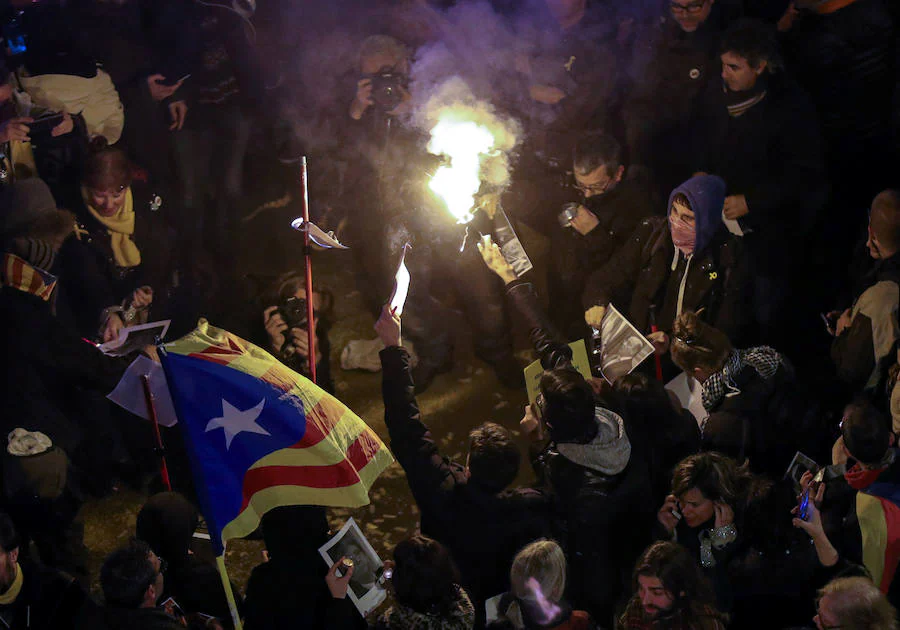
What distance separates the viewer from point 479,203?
666 cm

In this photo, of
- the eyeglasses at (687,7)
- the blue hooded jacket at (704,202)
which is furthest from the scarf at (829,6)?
the blue hooded jacket at (704,202)

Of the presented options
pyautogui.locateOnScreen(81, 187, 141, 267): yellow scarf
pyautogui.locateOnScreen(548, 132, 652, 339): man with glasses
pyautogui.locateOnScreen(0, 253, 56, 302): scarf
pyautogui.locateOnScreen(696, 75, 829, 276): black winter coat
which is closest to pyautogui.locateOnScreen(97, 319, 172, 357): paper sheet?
pyautogui.locateOnScreen(0, 253, 56, 302): scarf

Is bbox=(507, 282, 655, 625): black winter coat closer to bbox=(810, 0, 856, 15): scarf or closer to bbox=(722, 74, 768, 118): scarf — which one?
bbox=(722, 74, 768, 118): scarf

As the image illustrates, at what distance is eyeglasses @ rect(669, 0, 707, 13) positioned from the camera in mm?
6164

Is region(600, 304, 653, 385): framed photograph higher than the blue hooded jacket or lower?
lower

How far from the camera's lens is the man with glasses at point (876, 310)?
19.5 feet

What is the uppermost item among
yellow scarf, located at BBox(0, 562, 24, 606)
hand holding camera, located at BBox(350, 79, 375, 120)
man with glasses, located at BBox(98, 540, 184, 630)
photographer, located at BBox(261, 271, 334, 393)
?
hand holding camera, located at BBox(350, 79, 375, 120)

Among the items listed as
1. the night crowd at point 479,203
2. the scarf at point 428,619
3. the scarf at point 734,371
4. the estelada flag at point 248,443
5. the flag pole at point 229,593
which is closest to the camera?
the scarf at point 428,619

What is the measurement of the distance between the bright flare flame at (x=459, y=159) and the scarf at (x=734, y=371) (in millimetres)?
2215

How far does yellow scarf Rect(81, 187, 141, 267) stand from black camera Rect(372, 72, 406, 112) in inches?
74.8

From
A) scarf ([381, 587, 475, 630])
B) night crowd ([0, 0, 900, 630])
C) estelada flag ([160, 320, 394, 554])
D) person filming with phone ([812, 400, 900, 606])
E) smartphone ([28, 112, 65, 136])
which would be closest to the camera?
scarf ([381, 587, 475, 630])

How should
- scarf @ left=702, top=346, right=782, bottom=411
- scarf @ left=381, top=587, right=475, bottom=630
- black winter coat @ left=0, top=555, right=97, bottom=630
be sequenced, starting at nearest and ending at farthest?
scarf @ left=381, top=587, right=475, bottom=630 → black winter coat @ left=0, top=555, right=97, bottom=630 → scarf @ left=702, top=346, right=782, bottom=411

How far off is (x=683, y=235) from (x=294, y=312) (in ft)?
9.02

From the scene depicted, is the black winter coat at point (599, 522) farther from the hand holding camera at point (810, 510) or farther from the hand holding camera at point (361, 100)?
the hand holding camera at point (361, 100)
